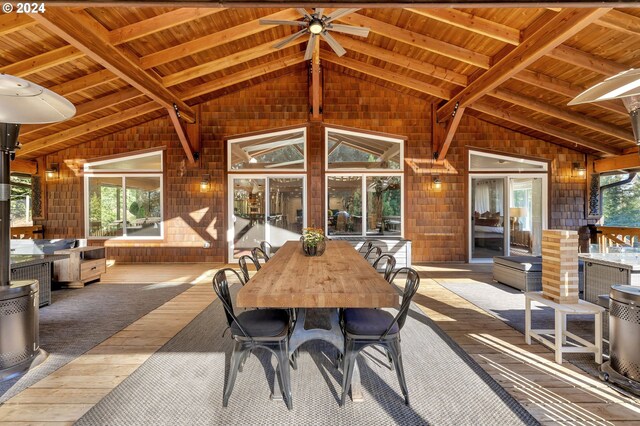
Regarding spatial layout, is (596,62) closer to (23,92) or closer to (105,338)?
(23,92)

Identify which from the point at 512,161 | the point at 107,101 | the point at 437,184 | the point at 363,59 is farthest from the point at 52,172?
the point at 512,161

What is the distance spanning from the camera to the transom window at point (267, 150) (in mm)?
7594

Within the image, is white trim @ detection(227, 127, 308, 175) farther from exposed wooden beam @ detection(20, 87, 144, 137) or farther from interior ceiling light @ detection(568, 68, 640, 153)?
interior ceiling light @ detection(568, 68, 640, 153)

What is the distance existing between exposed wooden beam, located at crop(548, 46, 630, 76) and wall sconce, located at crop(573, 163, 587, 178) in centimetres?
366

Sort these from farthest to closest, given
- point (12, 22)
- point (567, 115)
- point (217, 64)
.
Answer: point (567, 115), point (217, 64), point (12, 22)

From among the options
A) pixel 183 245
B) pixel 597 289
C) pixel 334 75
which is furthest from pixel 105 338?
pixel 334 75

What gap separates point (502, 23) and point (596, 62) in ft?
4.57

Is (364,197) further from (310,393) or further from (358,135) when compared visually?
(310,393)

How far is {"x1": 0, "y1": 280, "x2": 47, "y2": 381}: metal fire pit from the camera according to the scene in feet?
8.07

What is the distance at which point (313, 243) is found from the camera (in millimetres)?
3289

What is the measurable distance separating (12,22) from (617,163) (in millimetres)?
10566

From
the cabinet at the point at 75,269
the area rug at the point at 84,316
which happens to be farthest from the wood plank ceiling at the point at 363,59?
the area rug at the point at 84,316

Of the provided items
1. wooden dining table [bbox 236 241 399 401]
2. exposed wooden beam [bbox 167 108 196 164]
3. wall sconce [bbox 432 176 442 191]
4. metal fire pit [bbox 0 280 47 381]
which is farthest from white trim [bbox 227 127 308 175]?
metal fire pit [bbox 0 280 47 381]

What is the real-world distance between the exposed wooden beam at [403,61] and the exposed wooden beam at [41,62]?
14.3ft
